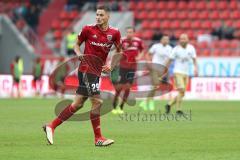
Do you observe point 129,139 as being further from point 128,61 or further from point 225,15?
point 225,15

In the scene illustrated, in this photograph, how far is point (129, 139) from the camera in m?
14.5

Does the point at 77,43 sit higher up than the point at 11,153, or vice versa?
the point at 77,43

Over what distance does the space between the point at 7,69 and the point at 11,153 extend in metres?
29.3

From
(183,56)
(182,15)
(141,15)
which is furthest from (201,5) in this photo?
(183,56)

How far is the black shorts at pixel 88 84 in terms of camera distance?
13.5m

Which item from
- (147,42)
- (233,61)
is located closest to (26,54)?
(147,42)

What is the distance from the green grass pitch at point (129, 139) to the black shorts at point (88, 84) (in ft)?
3.12

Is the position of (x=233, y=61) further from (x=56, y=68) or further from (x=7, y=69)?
(x=7, y=69)

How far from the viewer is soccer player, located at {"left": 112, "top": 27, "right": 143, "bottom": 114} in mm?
22938

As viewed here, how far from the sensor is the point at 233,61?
118 ft

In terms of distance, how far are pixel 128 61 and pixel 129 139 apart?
8984 millimetres

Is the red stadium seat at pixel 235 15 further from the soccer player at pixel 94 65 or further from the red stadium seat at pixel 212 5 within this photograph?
the soccer player at pixel 94 65

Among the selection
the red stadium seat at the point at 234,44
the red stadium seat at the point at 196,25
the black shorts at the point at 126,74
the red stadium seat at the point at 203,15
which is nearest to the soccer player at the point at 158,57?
the black shorts at the point at 126,74

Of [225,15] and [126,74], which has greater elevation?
[225,15]
